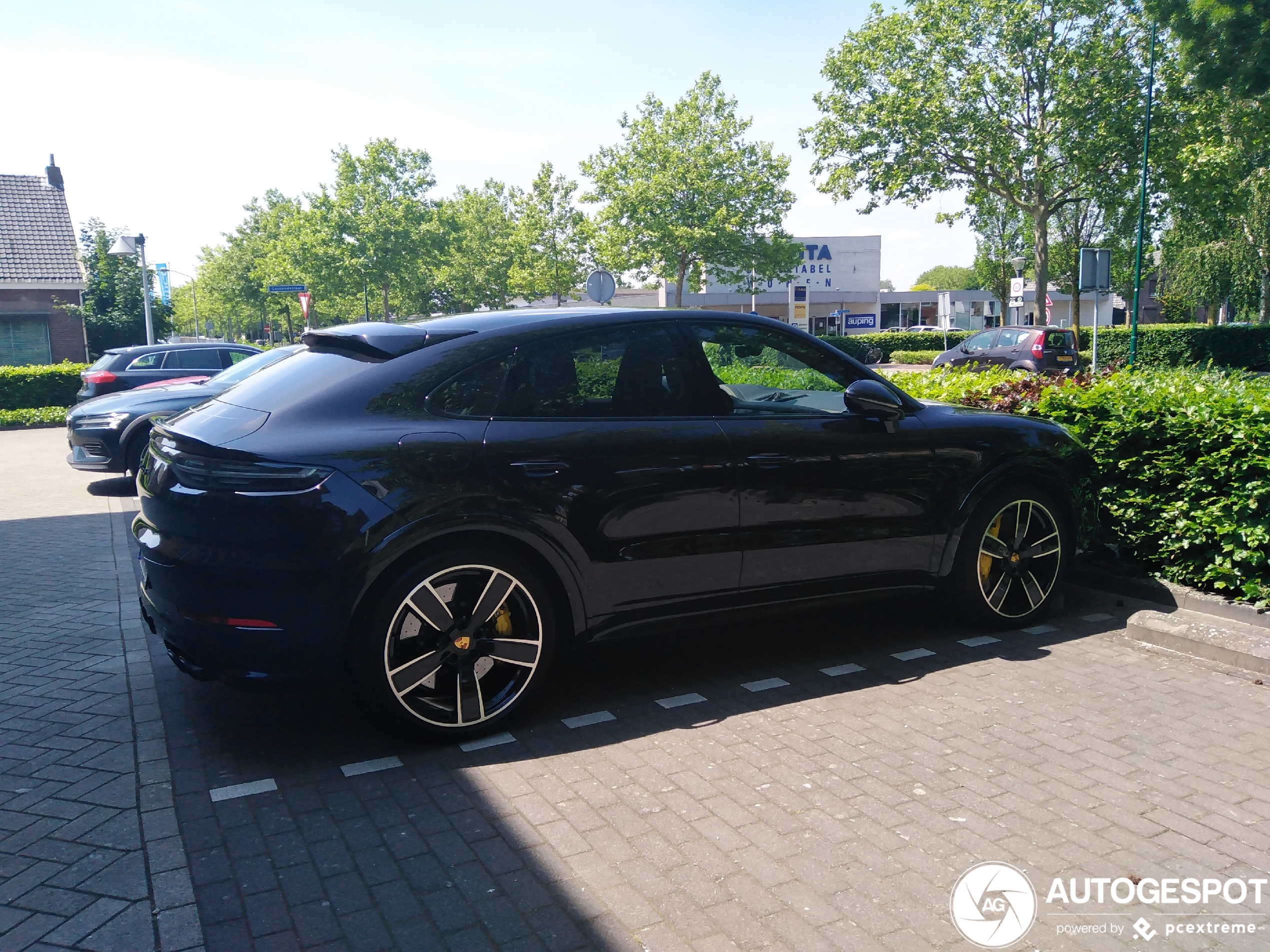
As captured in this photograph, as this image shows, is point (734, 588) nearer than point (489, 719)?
No

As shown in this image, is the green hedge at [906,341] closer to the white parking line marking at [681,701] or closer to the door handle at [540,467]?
the white parking line marking at [681,701]

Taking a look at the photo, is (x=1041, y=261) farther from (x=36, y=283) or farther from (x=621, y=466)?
(x=621, y=466)

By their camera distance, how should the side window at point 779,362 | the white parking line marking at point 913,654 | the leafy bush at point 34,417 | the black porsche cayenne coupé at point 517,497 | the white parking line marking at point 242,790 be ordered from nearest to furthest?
1. the white parking line marking at point 242,790
2. the black porsche cayenne coupé at point 517,497
3. the side window at point 779,362
4. the white parking line marking at point 913,654
5. the leafy bush at point 34,417

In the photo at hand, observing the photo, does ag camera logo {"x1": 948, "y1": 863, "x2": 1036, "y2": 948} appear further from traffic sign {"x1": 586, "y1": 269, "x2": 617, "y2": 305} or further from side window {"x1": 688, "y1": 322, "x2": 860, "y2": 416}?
traffic sign {"x1": 586, "y1": 269, "x2": 617, "y2": 305}

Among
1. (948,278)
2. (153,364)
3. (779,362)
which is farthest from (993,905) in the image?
(948,278)

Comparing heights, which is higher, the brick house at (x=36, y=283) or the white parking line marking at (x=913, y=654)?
the brick house at (x=36, y=283)

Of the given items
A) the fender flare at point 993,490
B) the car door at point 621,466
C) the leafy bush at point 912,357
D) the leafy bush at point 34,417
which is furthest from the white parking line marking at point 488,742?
the leafy bush at point 912,357

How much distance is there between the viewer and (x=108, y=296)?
35.8 metres

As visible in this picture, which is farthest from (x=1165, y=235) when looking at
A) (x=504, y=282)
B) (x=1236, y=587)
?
(x=1236, y=587)

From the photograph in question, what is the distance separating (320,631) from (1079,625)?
163 inches

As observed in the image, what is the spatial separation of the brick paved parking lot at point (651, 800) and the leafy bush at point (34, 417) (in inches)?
785

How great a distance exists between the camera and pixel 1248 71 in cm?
1855

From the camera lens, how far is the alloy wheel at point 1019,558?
542cm

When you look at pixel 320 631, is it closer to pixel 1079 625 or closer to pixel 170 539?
pixel 170 539
